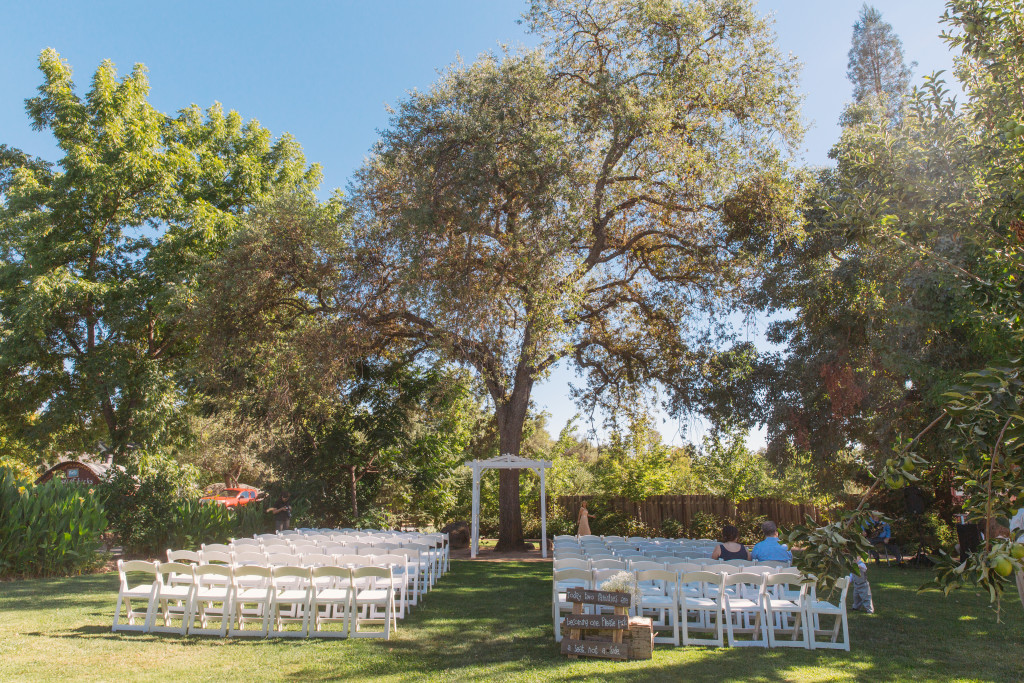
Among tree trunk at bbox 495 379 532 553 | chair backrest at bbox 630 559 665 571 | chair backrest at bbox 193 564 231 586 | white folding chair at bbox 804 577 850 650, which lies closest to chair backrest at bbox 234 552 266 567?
chair backrest at bbox 193 564 231 586

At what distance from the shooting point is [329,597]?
8.07 m

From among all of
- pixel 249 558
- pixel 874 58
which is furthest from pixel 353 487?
pixel 874 58

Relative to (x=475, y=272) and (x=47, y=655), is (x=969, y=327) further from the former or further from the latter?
(x=47, y=655)

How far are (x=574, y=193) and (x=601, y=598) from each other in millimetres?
10220

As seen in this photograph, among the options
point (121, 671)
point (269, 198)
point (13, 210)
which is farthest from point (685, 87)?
point (13, 210)

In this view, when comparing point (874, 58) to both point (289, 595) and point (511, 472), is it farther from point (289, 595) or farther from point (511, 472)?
point (289, 595)

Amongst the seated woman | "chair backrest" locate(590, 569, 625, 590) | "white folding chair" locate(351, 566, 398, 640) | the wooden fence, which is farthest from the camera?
the wooden fence

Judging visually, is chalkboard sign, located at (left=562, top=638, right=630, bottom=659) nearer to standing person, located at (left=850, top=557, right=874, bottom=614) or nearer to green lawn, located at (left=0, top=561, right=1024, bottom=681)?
green lawn, located at (left=0, top=561, right=1024, bottom=681)

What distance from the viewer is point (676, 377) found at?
1905 cm

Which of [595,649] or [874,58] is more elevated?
[874,58]

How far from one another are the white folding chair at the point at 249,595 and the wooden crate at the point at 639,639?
13.5 feet

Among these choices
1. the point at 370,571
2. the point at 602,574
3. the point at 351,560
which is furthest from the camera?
the point at 351,560

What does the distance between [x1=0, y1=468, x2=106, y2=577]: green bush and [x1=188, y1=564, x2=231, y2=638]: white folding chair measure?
20.5ft

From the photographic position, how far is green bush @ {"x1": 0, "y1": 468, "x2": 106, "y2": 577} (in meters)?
12.3
